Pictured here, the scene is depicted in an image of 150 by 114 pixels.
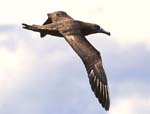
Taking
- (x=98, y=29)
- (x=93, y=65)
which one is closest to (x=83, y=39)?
(x=98, y=29)

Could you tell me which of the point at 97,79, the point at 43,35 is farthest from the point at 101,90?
the point at 43,35

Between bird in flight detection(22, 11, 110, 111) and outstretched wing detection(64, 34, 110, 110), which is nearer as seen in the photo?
outstretched wing detection(64, 34, 110, 110)

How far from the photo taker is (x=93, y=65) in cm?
6338

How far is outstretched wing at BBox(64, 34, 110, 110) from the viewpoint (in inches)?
2422

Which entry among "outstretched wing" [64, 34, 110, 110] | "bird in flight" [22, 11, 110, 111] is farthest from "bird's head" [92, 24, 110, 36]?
"outstretched wing" [64, 34, 110, 110]

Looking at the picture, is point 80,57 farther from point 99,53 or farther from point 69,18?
point 69,18

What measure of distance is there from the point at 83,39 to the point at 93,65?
3.58 m

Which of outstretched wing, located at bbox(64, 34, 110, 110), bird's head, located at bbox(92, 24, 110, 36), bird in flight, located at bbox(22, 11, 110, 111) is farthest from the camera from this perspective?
bird's head, located at bbox(92, 24, 110, 36)

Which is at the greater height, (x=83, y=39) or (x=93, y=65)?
(x=83, y=39)

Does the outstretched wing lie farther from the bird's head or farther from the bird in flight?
the bird's head

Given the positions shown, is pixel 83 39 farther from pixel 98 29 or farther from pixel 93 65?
pixel 93 65

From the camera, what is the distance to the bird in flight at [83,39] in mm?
61875

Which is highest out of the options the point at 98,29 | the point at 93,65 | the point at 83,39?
the point at 83,39

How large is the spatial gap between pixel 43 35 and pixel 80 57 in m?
6.74
